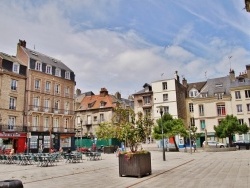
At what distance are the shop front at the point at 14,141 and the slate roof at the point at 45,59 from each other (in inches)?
435

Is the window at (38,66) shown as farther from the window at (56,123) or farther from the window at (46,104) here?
the window at (56,123)

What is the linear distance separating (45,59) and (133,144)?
32.9 meters

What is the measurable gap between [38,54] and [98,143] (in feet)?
58.5

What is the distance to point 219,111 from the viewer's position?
4450cm

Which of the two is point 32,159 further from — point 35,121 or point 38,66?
point 38,66

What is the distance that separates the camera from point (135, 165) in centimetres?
1066

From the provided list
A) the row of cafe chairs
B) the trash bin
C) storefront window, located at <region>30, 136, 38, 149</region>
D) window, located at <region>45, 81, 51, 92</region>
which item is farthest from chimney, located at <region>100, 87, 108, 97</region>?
the trash bin

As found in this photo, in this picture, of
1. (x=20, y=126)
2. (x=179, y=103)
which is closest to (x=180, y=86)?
(x=179, y=103)

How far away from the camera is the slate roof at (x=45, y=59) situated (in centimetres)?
3841

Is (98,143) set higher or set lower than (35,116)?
lower

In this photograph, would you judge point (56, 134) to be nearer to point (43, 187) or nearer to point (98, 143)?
point (98, 143)

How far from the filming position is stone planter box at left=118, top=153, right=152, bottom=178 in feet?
34.8

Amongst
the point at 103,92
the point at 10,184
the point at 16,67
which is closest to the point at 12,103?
the point at 16,67

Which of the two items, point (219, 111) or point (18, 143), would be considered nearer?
point (18, 143)
